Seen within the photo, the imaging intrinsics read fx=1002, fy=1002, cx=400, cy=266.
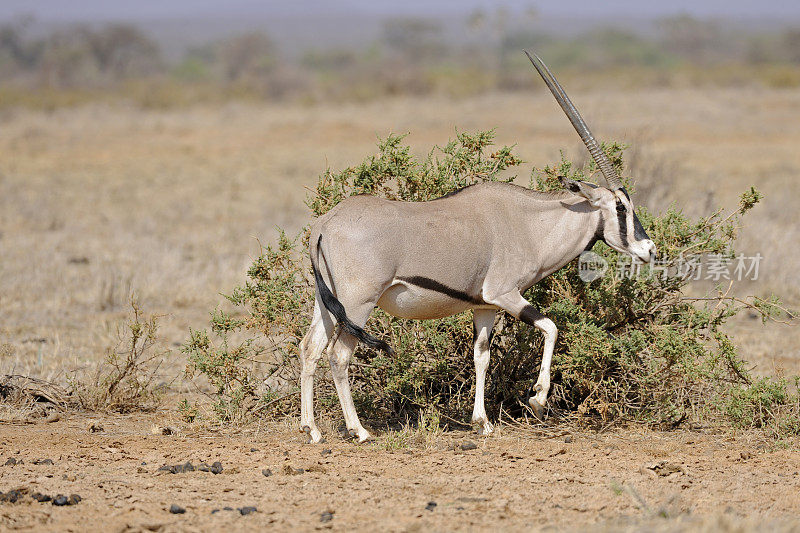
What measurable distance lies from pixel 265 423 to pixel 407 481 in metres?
1.94

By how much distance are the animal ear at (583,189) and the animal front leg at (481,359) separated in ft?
3.40

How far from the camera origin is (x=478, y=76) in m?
49.7

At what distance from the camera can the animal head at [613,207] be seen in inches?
273

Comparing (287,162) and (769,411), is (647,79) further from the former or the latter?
(769,411)

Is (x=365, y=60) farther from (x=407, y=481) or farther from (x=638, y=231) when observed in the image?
(x=407, y=481)

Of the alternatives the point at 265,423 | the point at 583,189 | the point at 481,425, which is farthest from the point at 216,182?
the point at 583,189

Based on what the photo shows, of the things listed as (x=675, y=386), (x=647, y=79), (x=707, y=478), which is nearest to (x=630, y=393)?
(x=675, y=386)

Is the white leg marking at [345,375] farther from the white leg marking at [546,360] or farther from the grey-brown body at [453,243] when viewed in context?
the white leg marking at [546,360]

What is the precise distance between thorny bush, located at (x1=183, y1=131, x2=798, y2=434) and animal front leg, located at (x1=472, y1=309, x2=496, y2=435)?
0.25 meters

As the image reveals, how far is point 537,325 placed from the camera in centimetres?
678

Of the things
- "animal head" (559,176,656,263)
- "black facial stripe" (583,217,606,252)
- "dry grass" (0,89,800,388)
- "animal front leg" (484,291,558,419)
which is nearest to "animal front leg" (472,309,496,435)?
"animal front leg" (484,291,558,419)

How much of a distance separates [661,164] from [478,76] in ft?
123

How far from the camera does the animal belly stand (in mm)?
6539

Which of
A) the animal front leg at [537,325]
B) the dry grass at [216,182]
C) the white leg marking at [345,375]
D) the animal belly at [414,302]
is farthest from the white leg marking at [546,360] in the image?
the dry grass at [216,182]
